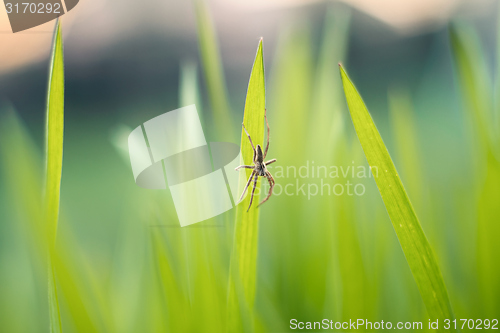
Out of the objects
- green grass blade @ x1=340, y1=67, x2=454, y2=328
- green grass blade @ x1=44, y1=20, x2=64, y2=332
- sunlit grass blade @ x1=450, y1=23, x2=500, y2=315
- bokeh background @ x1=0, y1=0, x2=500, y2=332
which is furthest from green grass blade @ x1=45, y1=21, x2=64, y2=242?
sunlit grass blade @ x1=450, y1=23, x2=500, y2=315

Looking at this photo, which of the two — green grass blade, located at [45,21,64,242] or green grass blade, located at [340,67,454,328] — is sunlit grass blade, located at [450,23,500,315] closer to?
green grass blade, located at [340,67,454,328]

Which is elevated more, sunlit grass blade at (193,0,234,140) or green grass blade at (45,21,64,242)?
sunlit grass blade at (193,0,234,140)

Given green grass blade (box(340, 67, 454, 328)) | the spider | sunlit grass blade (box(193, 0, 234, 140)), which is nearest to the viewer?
green grass blade (box(340, 67, 454, 328))

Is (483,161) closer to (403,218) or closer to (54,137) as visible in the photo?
(403,218)

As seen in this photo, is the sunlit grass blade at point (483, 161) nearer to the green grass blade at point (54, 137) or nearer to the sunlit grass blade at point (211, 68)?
the sunlit grass blade at point (211, 68)

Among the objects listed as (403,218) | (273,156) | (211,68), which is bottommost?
(403,218)

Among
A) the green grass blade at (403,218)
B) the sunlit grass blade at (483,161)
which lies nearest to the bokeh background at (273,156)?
the sunlit grass blade at (483,161)

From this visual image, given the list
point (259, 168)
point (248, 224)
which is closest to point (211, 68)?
point (259, 168)
